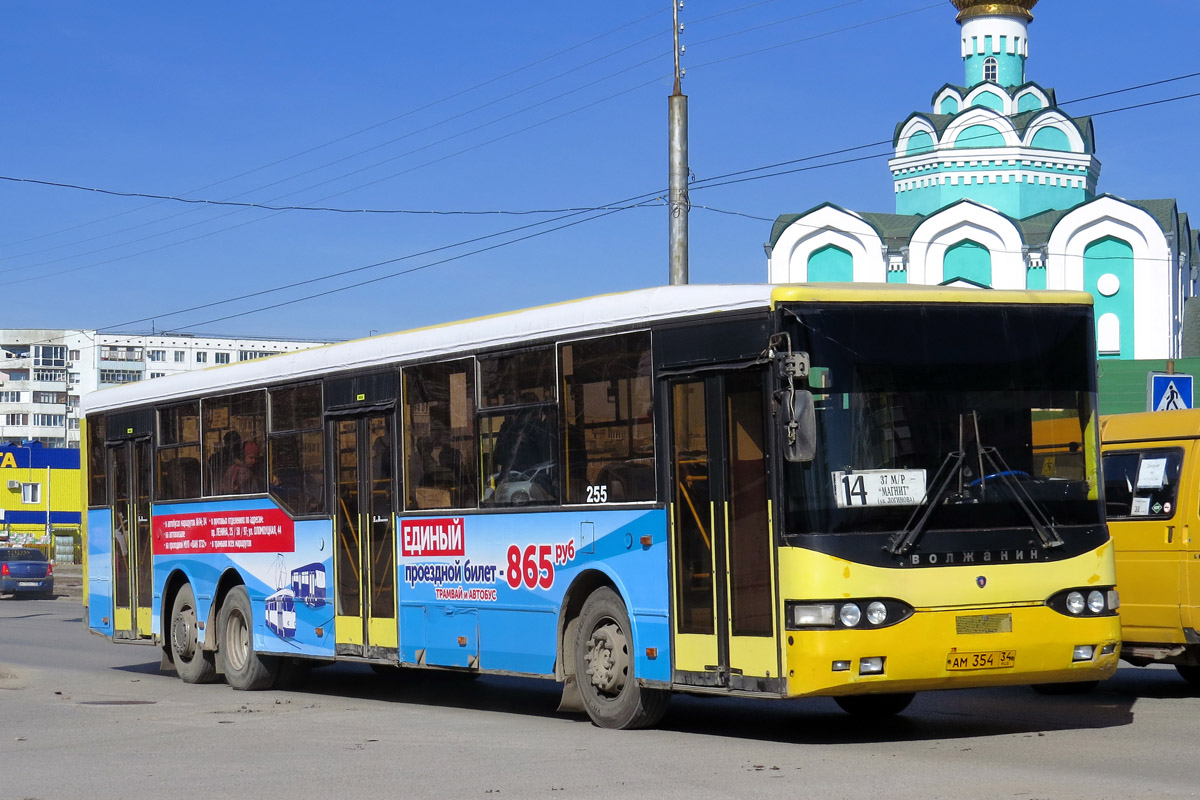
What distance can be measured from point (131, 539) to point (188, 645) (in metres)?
1.69

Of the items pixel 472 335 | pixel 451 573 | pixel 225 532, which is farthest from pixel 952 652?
pixel 225 532

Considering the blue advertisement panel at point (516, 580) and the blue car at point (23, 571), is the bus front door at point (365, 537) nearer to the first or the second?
the blue advertisement panel at point (516, 580)

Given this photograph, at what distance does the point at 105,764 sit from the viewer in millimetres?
10508

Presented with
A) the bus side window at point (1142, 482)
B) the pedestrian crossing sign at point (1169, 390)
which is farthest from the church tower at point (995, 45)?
the bus side window at point (1142, 482)

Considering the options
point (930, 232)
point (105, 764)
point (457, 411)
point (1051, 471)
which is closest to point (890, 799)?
point (1051, 471)

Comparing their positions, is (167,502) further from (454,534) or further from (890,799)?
(890,799)

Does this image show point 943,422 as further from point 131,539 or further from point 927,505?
point 131,539

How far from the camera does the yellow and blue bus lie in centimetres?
1008

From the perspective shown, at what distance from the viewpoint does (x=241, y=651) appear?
A: 16.5 m

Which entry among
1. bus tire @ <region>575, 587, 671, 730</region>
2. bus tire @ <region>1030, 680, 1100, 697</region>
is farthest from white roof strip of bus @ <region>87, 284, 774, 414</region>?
→ bus tire @ <region>1030, 680, 1100, 697</region>

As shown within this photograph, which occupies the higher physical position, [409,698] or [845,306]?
[845,306]

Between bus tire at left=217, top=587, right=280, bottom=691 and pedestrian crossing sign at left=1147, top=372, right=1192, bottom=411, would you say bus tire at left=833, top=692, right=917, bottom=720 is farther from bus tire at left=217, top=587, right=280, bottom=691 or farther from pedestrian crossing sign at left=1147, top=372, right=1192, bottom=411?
pedestrian crossing sign at left=1147, top=372, right=1192, bottom=411

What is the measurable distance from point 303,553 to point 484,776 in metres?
6.32

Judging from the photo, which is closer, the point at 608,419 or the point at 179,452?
the point at 608,419
